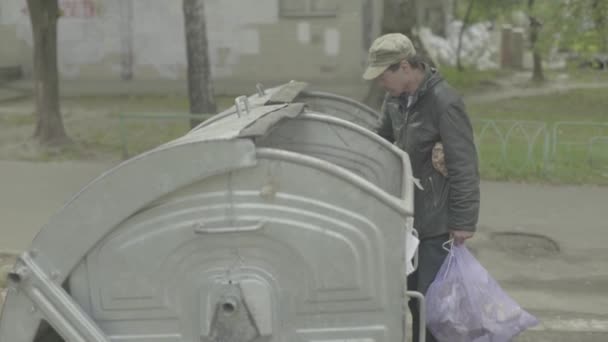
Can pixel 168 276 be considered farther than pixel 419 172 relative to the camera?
No

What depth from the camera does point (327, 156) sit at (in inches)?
151

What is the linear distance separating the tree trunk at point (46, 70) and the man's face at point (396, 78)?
24.1 feet

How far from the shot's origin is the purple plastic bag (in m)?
3.43

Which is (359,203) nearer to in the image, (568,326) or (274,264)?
(274,264)

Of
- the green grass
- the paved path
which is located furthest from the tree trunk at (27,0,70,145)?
the green grass

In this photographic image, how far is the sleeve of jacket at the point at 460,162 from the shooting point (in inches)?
136

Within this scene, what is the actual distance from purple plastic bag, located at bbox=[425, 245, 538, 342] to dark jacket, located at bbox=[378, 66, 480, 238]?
0.23 metres

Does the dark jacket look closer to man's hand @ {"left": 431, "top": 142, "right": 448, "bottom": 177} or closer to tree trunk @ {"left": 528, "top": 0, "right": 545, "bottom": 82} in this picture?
man's hand @ {"left": 431, "top": 142, "right": 448, "bottom": 177}

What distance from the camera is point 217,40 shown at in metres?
16.3

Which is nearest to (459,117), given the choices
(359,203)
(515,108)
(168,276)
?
(359,203)

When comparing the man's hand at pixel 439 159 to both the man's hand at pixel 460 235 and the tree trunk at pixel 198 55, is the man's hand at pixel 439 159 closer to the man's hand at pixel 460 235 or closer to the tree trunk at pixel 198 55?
the man's hand at pixel 460 235

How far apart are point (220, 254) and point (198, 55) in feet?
25.2

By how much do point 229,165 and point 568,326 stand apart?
305 cm

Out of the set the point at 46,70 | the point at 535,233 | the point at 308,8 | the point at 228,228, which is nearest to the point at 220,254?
the point at 228,228
